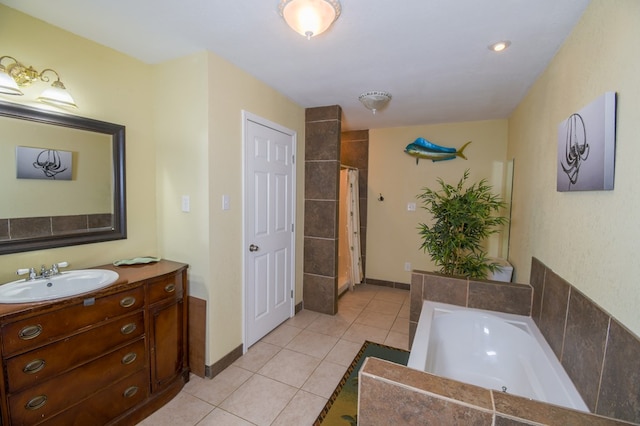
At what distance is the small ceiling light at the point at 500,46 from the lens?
66.8 inches

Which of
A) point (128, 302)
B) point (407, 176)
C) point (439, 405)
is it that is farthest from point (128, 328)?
point (407, 176)

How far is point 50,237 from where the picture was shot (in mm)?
1642

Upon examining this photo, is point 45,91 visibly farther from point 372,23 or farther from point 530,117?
point 530,117

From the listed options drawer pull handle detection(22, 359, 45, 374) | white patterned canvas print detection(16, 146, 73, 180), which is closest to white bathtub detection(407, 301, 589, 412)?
drawer pull handle detection(22, 359, 45, 374)

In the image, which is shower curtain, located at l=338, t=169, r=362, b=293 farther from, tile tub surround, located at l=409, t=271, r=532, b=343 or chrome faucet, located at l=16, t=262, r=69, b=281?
chrome faucet, located at l=16, t=262, r=69, b=281

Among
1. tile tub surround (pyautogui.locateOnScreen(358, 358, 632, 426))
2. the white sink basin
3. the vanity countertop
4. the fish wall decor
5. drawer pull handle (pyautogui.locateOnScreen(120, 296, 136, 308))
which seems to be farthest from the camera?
the fish wall decor

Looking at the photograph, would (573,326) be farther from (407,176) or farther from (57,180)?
(57,180)

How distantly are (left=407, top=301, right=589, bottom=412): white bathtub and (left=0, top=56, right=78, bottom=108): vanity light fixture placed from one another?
2.47 m

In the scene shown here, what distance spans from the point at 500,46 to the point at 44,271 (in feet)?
9.83

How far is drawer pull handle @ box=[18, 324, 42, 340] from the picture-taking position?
1.19m

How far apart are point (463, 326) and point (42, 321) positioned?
8.05ft

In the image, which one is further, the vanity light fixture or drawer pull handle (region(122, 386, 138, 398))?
drawer pull handle (region(122, 386, 138, 398))

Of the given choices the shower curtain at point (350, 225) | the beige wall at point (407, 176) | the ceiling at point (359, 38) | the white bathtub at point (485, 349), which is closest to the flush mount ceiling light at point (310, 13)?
the ceiling at point (359, 38)

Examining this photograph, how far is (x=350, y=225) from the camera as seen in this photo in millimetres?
3859
